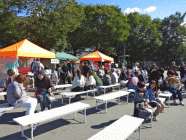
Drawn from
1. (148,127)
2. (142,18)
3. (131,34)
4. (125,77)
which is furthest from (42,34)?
(142,18)

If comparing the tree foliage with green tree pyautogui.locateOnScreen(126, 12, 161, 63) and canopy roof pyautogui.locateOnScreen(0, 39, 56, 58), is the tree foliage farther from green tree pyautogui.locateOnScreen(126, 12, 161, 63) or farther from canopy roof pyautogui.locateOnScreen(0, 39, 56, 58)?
canopy roof pyautogui.locateOnScreen(0, 39, 56, 58)

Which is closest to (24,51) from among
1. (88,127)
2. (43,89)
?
(43,89)

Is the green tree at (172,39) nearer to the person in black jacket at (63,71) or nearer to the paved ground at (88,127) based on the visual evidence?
the person in black jacket at (63,71)

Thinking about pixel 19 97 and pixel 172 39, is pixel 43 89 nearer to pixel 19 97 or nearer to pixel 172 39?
pixel 19 97

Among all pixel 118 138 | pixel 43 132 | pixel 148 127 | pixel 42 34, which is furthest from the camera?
pixel 42 34

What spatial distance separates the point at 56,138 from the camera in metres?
3.68

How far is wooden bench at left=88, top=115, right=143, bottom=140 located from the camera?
114 inches

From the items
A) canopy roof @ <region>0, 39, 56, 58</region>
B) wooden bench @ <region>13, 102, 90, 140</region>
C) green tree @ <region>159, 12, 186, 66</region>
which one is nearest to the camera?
wooden bench @ <region>13, 102, 90, 140</region>

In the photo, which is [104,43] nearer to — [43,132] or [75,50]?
[75,50]

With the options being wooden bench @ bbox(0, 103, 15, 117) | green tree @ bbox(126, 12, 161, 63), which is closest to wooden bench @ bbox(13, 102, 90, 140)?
wooden bench @ bbox(0, 103, 15, 117)

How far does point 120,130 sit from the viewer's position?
317cm

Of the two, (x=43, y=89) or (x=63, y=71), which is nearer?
(x=43, y=89)

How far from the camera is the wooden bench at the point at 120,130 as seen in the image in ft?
9.49

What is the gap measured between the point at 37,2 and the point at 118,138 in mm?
14107
